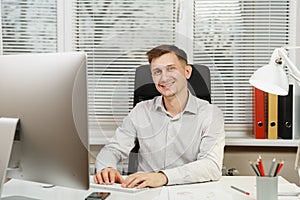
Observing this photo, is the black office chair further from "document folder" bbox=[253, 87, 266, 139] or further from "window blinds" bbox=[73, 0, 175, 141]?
"document folder" bbox=[253, 87, 266, 139]

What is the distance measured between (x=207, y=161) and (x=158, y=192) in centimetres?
37

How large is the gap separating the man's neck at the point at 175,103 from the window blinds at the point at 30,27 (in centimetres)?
141

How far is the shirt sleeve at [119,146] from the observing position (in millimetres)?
1770

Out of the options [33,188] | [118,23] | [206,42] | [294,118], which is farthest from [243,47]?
Result: [33,188]

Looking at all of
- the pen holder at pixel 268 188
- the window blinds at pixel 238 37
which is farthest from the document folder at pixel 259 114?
the pen holder at pixel 268 188

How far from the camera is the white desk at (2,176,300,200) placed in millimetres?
1599

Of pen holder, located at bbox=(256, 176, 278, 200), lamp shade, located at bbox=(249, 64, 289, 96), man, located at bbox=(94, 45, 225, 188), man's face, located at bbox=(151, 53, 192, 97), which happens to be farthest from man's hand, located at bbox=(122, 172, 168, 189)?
lamp shade, located at bbox=(249, 64, 289, 96)

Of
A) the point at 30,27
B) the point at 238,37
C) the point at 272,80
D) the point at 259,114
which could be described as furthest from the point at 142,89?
the point at 30,27

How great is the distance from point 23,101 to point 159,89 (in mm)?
556

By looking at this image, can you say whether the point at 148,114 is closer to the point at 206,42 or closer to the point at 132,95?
the point at 132,95

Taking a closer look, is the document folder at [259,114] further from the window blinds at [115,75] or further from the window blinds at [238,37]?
the window blinds at [115,75]

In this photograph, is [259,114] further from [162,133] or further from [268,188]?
[268,188]

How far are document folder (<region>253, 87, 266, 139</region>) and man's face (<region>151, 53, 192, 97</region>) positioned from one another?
1.12 metres

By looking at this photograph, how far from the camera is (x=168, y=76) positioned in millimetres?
1693
